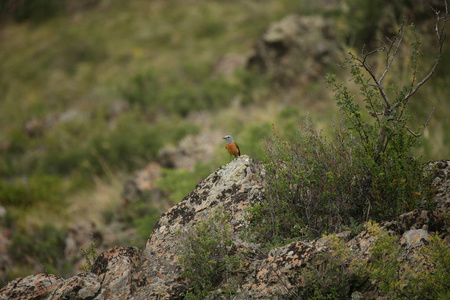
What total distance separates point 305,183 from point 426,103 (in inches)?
213

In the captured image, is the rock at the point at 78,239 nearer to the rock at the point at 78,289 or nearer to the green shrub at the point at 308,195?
the rock at the point at 78,289

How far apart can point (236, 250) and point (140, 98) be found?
13180 millimetres

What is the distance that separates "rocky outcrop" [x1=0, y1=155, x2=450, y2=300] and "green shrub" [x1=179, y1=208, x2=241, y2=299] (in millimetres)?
72

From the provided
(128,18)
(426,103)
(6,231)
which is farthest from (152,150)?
(128,18)

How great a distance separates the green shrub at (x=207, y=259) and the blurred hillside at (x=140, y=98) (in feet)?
9.07

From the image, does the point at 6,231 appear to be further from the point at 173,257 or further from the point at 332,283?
the point at 332,283

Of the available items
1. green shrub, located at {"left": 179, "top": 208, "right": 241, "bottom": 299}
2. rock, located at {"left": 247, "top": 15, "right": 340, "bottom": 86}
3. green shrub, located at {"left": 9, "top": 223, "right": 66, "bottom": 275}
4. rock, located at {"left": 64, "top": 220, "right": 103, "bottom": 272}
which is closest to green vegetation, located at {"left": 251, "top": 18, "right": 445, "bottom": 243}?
green shrub, located at {"left": 179, "top": 208, "right": 241, "bottom": 299}

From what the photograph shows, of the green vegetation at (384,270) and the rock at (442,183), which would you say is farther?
the rock at (442,183)

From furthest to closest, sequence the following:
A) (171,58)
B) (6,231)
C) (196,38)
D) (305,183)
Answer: (196,38) < (171,58) < (6,231) < (305,183)

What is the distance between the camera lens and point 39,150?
15352mm

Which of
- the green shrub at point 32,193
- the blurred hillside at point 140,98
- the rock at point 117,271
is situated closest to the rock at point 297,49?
the blurred hillside at point 140,98

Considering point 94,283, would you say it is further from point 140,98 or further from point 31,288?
point 140,98

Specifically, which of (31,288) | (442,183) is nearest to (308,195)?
(442,183)

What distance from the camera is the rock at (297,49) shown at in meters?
13.0
